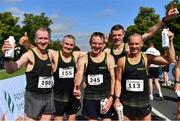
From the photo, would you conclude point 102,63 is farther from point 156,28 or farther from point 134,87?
point 156,28

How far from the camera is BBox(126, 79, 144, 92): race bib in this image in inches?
265

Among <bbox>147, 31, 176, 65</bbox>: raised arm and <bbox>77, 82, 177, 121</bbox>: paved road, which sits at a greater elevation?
<bbox>147, 31, 176, 65</bbox>: raised arm

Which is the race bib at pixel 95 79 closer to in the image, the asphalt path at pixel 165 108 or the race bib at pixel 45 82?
the race bib at pixel 45 82

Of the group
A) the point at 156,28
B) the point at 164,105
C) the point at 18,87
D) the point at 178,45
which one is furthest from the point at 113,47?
the point at 178,45

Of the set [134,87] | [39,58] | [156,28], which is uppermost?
[156,28]

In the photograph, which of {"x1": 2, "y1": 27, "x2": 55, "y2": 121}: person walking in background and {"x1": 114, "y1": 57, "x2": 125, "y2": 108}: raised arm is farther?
{"x1": 2, "y1": 27, "x2": 55, "y2": 121}: person walking in background

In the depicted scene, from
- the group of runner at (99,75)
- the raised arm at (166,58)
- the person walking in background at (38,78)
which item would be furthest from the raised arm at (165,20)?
the person walking in background at (38,78)

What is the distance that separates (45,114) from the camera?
24.0 feet

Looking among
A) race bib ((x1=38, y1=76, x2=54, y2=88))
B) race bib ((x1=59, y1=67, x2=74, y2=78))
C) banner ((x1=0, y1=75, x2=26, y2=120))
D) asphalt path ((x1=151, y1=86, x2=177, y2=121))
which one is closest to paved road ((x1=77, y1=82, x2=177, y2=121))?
asphalt path ((x1=151, y1=86, x2=177, y2=121))

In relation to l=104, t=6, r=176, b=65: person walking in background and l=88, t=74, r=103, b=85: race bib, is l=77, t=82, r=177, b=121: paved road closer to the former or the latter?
l=104, t=6, r=176, b=65: person walking in background

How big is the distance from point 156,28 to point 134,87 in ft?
5.03

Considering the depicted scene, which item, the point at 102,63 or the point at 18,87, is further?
the point at 18,87

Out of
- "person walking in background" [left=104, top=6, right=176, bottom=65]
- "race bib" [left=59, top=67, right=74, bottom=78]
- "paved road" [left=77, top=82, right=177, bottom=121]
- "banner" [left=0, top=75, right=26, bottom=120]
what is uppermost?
"person walking in background" [left=104, top=6, right=176, bottom=65]

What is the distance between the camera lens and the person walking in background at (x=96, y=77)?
23.4 feet
